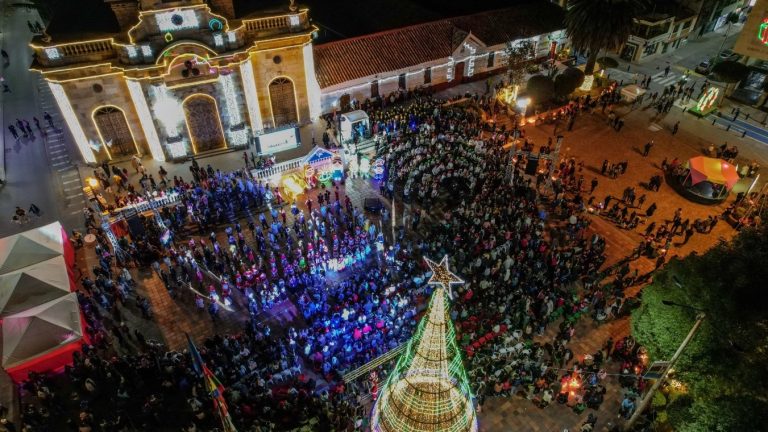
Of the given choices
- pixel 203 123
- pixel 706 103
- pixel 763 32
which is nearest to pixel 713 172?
pixel 706 103

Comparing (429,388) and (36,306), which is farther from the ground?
(429,388)

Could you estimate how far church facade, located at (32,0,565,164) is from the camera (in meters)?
27.7

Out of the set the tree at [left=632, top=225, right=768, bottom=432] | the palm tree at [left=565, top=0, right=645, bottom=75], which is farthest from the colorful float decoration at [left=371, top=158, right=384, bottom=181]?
the palm tree at [left=565, top=0, right=645, bottom=75]

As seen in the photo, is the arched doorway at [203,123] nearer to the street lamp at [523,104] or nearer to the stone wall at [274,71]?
the stone wall at [274,71]

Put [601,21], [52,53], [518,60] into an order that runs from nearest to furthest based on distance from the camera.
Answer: [52,53], [601,21], [518,60]

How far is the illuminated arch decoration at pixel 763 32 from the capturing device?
37.3m

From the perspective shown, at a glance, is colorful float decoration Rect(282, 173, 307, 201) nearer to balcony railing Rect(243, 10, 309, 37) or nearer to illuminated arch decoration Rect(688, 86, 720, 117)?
balcony railing Rect(243, 10, 309, 37)

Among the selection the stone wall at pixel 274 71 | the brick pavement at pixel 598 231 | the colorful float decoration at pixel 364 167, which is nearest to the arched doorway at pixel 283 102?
the stone wall at pixel 274 71

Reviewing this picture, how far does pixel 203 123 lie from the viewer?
3203 cm

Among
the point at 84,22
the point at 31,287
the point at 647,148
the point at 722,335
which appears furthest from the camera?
the point at 647,148

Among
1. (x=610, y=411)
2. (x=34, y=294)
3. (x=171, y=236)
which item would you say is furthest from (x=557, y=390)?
(x=34, y=294)

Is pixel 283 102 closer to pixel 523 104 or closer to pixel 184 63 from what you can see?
pixel 184 63

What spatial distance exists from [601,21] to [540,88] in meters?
6.81

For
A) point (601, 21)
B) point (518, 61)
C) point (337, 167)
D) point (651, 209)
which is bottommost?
point (651, 209)
